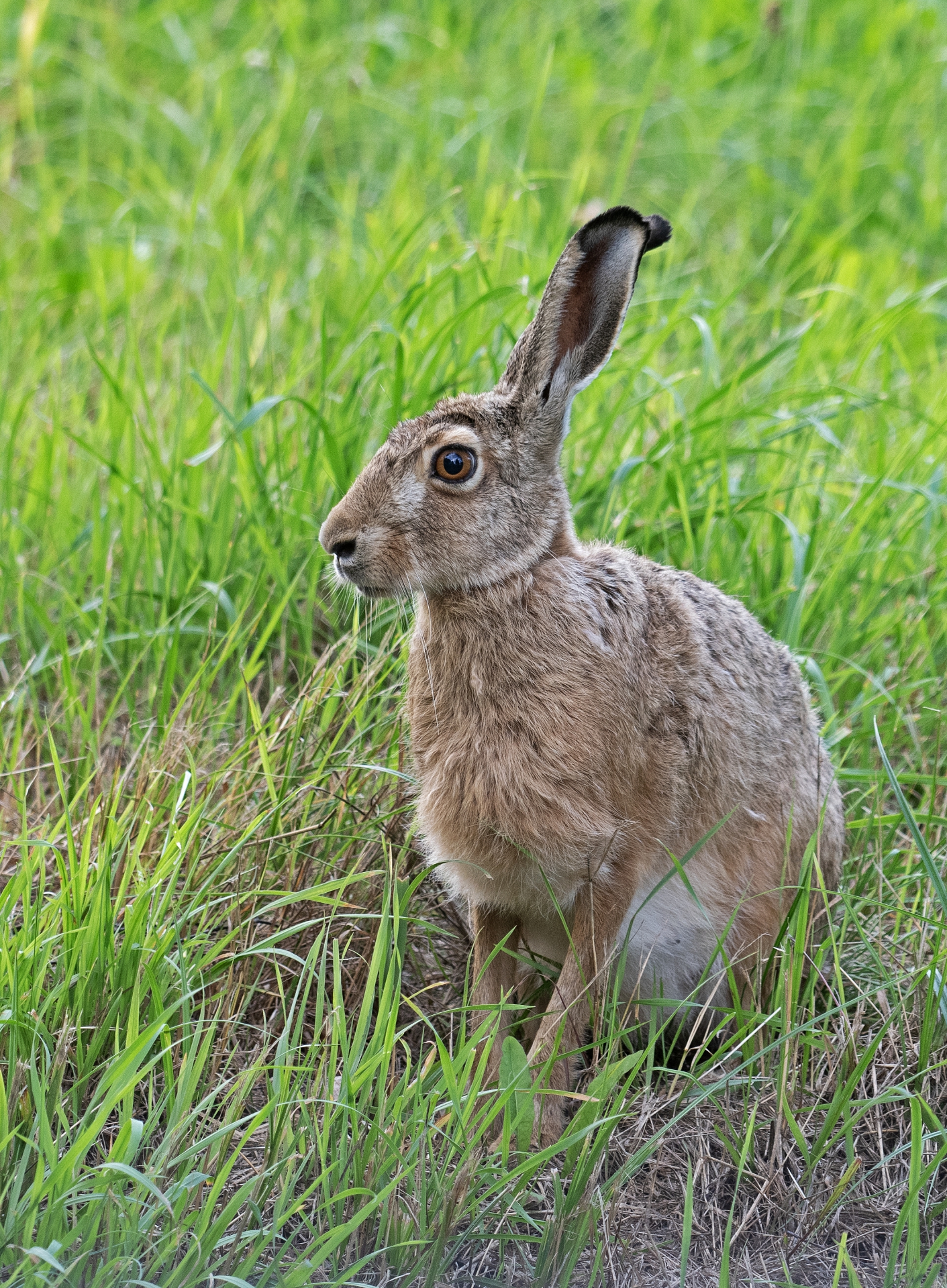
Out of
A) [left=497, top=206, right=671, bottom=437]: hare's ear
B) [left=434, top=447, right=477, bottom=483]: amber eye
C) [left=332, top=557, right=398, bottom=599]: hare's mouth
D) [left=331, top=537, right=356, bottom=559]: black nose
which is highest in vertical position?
[left=497, top=206, right=671, bottom=437]: hare's ear

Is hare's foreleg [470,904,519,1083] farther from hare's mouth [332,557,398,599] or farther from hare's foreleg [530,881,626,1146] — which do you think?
hare's mouth [332,557,398,599]

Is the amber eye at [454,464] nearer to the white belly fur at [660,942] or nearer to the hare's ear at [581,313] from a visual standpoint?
the hare's ear at [581,313]

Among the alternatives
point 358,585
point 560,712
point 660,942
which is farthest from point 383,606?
point 660,942

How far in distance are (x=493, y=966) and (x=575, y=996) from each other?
0.81 feet

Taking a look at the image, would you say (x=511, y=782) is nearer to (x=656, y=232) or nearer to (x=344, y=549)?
(x=344, y=549)

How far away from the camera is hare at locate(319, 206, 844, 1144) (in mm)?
2758

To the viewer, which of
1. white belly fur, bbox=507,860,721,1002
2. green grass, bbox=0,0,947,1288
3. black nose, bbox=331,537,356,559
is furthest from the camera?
white belly fur, bbox=507,860,721,1002

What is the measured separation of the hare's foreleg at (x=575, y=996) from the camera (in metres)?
2.68

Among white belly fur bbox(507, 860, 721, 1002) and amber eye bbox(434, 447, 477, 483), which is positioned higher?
amber eye bbox(434, 447, 477, 483)

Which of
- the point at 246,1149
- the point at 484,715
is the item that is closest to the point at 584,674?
the point at 484,715

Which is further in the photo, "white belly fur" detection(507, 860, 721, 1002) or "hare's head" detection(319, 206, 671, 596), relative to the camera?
"white belly fur" detection(507, 860, 721, 1002)

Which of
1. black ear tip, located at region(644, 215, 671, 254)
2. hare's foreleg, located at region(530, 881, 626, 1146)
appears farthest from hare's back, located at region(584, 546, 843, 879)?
black ear tip, located at region(644, 215, 671, 254)

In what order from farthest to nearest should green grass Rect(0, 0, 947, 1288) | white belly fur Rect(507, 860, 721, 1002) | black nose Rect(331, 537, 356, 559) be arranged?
white belly fur Rect(507, 860, 721, 1002) → black nose Rect(331, 537, 356, 559) → green grass Rect(0, 0, 947, 1288)

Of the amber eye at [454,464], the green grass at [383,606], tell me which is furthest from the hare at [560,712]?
the green grass at [383,606]
